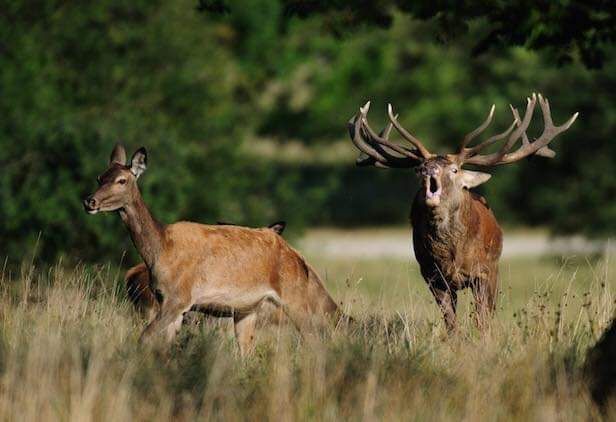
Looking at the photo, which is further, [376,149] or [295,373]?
[376,149]

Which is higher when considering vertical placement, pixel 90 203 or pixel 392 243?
pixel 90 203

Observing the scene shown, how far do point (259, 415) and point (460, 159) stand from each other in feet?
14.4

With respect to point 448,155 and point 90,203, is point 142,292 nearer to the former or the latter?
point 90,203

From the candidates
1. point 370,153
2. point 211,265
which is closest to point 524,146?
point 370,153

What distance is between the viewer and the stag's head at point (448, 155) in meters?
10.0

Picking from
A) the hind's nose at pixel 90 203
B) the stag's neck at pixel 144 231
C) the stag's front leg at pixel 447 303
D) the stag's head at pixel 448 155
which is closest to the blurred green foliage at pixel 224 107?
the stag's head at pixel 448 155

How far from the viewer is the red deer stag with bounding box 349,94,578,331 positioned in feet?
33.0

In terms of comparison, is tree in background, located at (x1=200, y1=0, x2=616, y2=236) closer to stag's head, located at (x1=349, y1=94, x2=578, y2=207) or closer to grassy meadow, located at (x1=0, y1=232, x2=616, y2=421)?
stag's head, located at (x1=349, y1=94, x2=578, y2=207)

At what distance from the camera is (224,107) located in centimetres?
2338

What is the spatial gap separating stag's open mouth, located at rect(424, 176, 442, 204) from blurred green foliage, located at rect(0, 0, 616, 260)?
1846 millimetres

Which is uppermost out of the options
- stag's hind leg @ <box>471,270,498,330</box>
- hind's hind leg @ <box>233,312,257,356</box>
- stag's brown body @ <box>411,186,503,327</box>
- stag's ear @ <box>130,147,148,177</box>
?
stag's ear @ <box>130,147,148,177</box>

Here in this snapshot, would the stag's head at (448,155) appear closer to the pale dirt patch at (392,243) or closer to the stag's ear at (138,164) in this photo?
the stag's ear at (138,164)

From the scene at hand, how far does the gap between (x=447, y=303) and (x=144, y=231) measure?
2198mm

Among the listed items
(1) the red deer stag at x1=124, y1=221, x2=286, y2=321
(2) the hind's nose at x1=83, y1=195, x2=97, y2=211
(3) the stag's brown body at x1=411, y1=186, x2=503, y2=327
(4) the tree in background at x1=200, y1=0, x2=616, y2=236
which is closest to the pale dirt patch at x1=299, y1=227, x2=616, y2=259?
(4) the tree in background at x1=200, y1=0, x2=616, y2=236
